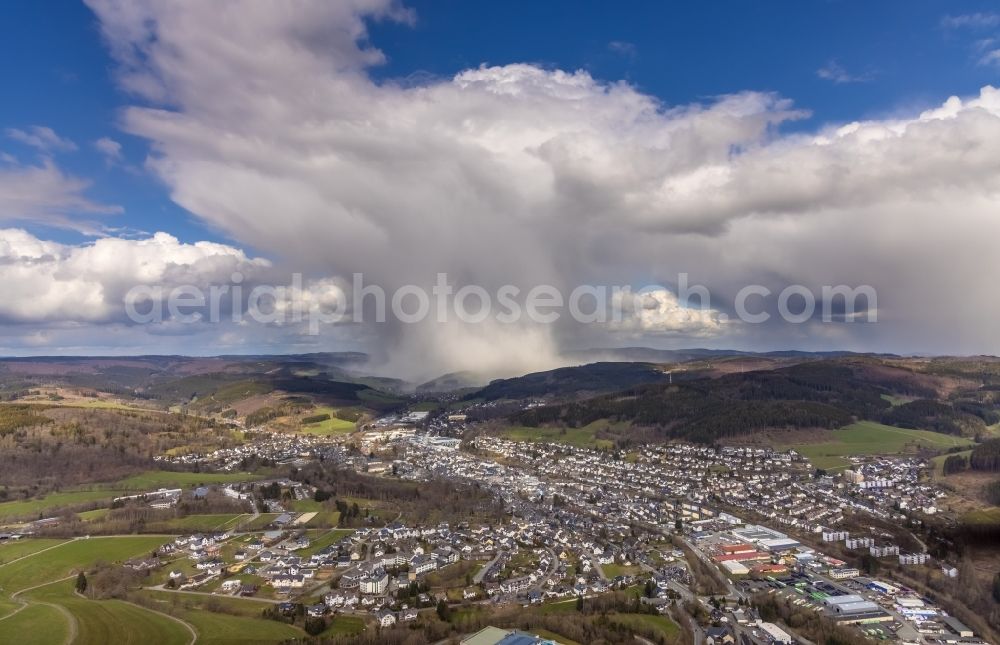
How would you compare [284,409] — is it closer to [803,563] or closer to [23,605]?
[23,605]

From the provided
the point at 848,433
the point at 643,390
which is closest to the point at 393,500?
the point at 848,433

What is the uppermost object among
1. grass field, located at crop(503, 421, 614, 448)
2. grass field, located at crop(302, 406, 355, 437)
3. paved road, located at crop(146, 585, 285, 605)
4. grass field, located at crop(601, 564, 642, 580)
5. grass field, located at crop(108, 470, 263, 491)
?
paved road, located at crop(146, 585, 285, 605)

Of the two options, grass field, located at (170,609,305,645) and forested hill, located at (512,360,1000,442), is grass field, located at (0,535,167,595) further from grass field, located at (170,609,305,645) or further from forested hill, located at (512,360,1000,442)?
forested hill, located at (512,360,1000,442)

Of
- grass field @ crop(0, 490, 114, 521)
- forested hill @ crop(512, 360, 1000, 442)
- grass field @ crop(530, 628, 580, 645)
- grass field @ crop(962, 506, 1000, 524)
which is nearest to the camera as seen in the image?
grass field @ crop(530, 628, 580, 645)

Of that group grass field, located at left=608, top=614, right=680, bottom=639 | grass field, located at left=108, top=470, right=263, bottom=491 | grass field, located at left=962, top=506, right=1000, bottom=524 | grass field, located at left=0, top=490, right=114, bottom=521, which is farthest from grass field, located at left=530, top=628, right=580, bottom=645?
grass field, located at left=108, top=470, right=263, bottom=491

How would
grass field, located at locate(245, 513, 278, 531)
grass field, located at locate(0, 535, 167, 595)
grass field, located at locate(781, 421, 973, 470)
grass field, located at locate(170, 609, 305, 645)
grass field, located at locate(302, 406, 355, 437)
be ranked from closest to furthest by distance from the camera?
grass field, located at locate(170, 609, 305, 645) < grass field, located at locate(0, 535, 167, 595) < grass field, located at locate(245, 513, 278, 531) < grass field, located at locate(781, 421, 973, 470) < grass field, located at locate(302, 406, 355, 437)

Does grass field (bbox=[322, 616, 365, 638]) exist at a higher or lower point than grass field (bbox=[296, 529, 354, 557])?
higher
